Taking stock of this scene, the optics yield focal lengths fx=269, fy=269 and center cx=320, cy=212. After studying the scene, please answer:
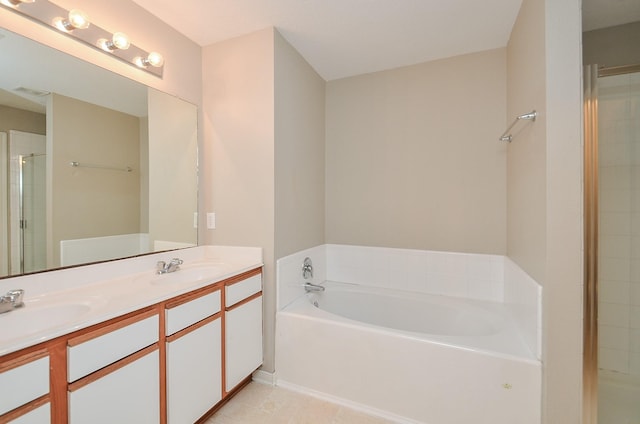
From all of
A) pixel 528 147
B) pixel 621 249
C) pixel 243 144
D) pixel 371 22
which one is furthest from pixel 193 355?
pixel 621 249

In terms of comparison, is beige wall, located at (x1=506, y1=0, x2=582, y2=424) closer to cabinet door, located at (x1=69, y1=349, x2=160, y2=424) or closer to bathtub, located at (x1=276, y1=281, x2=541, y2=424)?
bathtub, located at (x1=276, y1=281, x2=541, y2=424)

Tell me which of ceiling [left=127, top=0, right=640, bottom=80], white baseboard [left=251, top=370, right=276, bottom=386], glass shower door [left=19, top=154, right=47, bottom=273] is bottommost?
white baseboard [left=251, top=370, right=276, bottom=386]

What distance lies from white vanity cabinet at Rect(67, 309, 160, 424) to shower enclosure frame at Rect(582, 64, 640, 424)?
6.66 feet

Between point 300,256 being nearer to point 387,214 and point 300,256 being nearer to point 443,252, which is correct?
point 387,214

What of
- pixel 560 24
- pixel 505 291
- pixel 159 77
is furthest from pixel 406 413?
Answer: pixel 159 77

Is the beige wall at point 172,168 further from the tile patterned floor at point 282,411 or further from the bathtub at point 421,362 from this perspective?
the tile patterned floor at point 282,411

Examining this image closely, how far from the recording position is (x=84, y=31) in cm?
144

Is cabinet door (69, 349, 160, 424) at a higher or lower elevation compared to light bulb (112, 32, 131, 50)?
lower

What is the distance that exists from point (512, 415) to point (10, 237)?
102 inches

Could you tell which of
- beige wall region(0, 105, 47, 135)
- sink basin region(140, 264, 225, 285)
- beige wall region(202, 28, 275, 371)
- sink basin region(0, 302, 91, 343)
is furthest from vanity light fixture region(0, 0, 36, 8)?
sink basin region(140, 264, 225, 285)

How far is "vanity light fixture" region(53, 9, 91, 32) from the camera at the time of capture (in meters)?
1.33

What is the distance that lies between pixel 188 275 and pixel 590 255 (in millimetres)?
2253

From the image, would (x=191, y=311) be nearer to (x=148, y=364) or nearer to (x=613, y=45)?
(x=148, y=364)

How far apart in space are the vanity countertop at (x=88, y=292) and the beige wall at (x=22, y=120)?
692 mm
